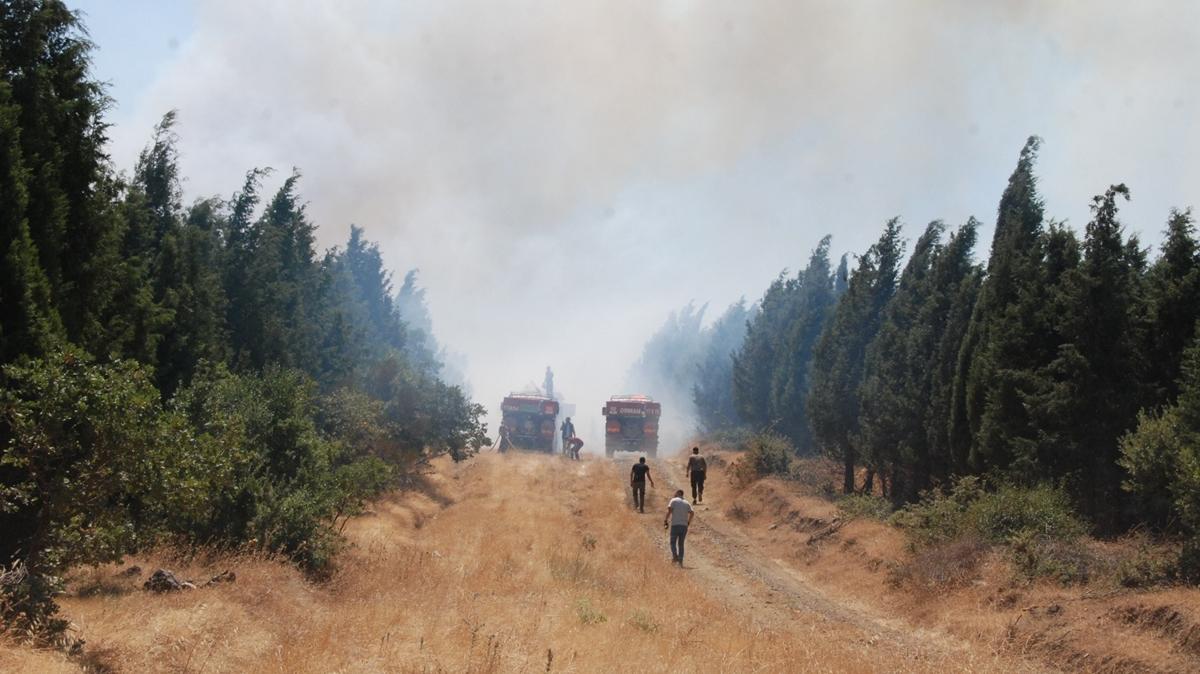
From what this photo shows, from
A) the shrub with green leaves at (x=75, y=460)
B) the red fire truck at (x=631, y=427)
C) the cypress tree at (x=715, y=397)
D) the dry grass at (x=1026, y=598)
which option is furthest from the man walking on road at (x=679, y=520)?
the cypress tree at (x=715, y=397)

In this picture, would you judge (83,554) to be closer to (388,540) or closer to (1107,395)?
(388,540)

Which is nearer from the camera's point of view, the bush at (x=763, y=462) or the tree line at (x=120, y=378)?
the tree line at (x=120, y=378)

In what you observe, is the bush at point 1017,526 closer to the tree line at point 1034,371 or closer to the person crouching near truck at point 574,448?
the tree line at point 1034,371

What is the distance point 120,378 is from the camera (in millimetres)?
9156

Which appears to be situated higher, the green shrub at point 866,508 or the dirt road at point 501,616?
the green shrub at point 866,508

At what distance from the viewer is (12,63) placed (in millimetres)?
12445

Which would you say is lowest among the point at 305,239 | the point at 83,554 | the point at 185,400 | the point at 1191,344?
the point at 83,554

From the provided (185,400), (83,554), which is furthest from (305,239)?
(83,554)

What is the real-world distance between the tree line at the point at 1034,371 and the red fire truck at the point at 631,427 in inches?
765

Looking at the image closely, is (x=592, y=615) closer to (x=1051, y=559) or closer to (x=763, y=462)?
(x=1051, y=559)

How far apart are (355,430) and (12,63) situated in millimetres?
18030

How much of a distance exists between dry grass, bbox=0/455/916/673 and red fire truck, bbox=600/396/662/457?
30.1 metres

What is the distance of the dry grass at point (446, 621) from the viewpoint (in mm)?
8938

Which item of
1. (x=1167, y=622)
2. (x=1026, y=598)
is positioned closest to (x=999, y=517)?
(x=1026, y=598)
